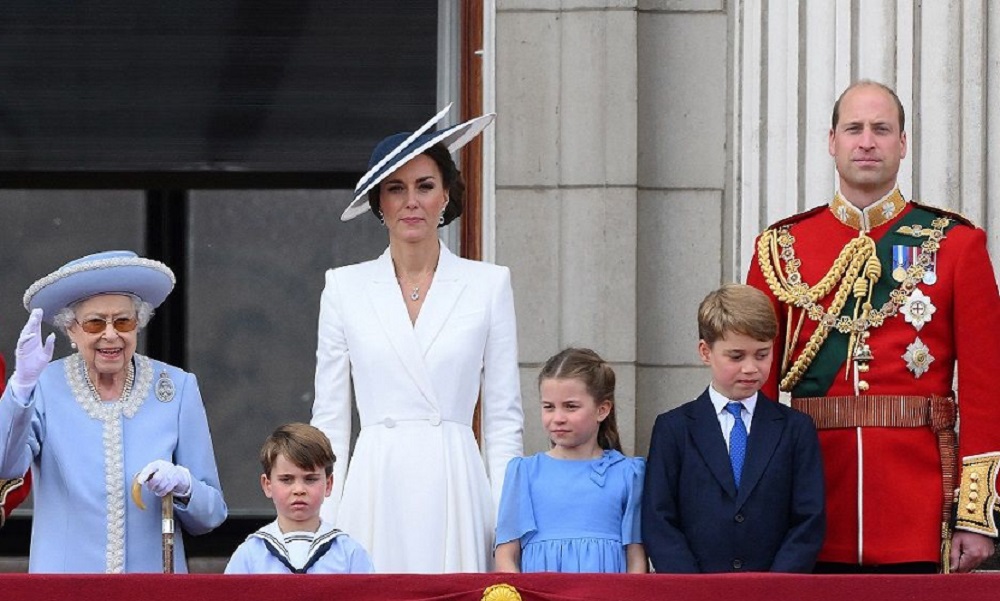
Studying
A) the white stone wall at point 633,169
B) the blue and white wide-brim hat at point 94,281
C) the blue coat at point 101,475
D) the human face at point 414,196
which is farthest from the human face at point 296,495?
the white stone wall at point 633,169

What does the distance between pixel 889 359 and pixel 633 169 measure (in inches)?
84.3

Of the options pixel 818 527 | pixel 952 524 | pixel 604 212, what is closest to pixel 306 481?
pixel 818 527

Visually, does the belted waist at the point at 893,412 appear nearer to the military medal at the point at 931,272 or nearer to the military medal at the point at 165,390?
the military medal at the point at 931,272

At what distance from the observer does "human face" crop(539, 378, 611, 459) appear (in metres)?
5.76

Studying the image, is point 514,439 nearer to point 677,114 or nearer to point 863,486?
point 863,486

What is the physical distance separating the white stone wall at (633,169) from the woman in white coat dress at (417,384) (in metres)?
1.72

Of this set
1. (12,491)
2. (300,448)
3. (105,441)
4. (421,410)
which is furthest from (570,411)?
(12,491)

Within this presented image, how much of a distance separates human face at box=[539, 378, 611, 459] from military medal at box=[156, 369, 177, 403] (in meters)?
0.91

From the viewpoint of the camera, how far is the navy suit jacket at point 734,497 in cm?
552

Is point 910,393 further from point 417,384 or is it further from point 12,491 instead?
point 12,491

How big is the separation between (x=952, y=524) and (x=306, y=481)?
154cm

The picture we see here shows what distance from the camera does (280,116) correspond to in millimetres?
8203

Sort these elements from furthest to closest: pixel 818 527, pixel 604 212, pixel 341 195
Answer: pixel 341 195 < pixel 604 212 < pixel 818 527

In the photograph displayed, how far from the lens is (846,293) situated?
583 centimetres
